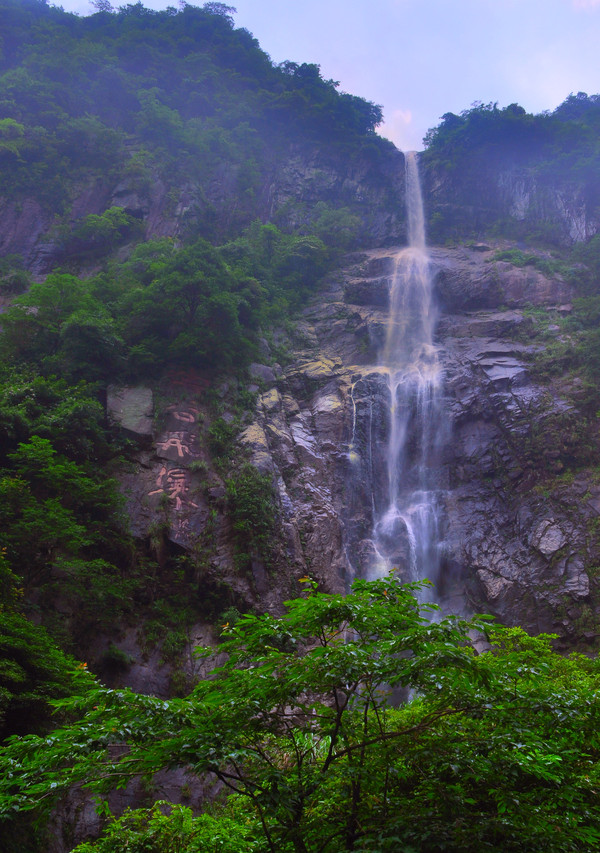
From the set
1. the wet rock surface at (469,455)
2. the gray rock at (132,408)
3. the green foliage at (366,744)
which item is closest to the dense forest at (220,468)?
the green foliage at (366,744)

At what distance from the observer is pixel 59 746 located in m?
2.92

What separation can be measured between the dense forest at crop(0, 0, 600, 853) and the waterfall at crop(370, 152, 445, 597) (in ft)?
11.8

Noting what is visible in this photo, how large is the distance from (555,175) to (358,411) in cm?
1802

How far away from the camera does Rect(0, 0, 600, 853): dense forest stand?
3.15 metres

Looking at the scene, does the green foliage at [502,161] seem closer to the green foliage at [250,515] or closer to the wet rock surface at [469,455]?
the wet rock surface at [469,455]

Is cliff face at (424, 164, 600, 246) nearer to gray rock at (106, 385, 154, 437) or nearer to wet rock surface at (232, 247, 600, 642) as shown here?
wet rock surface at (232, 247, 600, 642)

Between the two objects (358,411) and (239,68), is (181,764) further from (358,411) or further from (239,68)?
(239,68)

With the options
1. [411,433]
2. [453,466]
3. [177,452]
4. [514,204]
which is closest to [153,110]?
[514,204]

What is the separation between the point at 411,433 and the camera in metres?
18.1

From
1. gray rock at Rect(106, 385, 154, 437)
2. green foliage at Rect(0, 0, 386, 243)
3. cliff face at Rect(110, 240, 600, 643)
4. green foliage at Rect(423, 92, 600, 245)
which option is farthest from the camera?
green foliage at Rect(423, 92, 600, 245)

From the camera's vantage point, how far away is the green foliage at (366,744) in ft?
9.53

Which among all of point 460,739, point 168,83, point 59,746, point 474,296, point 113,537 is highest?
point 168,83

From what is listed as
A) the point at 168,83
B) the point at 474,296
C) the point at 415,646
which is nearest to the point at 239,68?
the point at 168,83

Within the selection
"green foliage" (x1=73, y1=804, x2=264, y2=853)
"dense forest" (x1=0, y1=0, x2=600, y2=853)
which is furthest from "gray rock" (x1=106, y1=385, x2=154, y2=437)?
"green foliage" (x1=73, y1=804, x2=264, y2=853)
